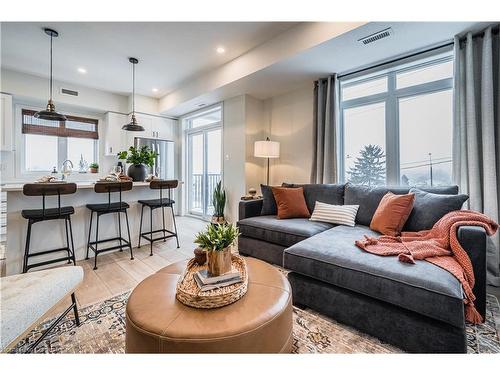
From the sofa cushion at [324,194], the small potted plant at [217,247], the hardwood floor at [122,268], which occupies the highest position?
the sofa cushion at [324,194]

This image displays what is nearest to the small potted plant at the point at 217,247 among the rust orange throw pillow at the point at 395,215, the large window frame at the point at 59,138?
the rust orange throw pillow at the point at 395,215

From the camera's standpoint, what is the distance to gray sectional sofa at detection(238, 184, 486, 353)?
1.25m

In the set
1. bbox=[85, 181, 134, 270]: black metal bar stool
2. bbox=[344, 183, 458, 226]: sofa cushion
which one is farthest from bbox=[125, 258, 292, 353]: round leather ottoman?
bbox=[85, 181, 134, 270]: black metal bar stool

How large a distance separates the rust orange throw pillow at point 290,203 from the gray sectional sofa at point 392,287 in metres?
0.59

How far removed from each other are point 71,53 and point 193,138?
2.71m

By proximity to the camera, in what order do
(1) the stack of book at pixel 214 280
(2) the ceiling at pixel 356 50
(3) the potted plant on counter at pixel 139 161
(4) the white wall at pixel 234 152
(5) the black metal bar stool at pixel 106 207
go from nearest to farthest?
(1) the stack of book at pixel 214 280, (2) the ceiling at pixel 356 50, (5) the black metal bar stool at pixel 106 207, (3) the potted plant on counter at pixel 139 161, (4) the white wall at pixel 234 152

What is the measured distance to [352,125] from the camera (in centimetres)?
350

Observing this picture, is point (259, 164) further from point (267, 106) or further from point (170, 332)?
point (170, 332)

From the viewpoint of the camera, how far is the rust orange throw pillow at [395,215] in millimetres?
2158

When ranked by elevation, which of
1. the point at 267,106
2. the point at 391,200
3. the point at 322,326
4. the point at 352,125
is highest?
the point at 267,106

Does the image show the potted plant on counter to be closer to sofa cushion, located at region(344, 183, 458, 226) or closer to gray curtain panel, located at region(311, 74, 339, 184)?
gray curtain panel, located at region(311, 74, 339, 184)

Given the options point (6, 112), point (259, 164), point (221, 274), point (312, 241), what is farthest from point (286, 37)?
point (6, 112)

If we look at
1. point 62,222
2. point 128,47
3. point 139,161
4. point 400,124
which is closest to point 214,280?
point 62,222

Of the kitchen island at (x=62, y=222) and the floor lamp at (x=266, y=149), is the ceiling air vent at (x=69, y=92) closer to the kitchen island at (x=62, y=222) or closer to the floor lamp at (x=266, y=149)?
the kitchen island at (x=62, y=222)
